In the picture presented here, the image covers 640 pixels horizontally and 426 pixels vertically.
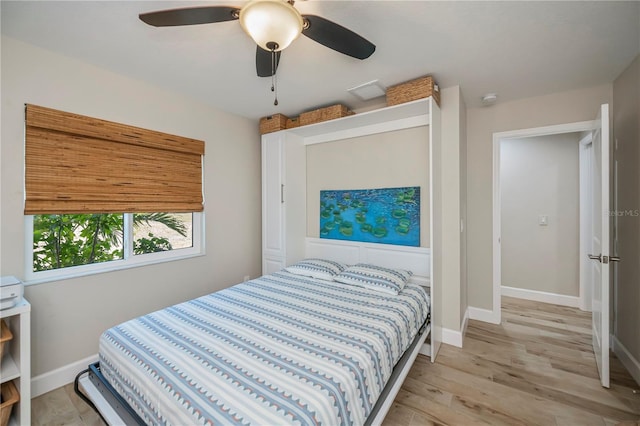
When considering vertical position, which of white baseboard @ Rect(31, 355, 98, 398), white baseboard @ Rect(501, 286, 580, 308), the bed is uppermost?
the bed

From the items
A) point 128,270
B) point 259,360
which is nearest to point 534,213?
point 259,360

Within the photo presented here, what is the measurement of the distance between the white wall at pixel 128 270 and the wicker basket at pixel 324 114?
2.73 ft

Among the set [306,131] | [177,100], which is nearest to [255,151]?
[306,131]

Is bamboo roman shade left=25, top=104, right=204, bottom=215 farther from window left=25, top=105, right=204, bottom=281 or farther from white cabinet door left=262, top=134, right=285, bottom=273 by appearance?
white cabinet door left=262, top=134, right=285, bottom=273

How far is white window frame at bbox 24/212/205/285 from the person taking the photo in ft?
6.56

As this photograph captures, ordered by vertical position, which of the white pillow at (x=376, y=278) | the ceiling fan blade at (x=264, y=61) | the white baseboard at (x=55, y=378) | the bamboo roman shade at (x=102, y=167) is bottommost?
the white baseboard at (x=55, y=378)

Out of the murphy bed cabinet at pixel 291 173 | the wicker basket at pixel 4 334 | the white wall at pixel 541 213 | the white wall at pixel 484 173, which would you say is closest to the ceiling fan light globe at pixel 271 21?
the murphy bed cabinet at pixel 291 173

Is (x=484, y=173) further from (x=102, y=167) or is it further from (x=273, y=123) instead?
(x=102, y=167)

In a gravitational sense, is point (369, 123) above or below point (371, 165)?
above

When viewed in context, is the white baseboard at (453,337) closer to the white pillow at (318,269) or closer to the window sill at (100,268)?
the white pillow at (318,269)

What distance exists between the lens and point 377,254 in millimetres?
3039

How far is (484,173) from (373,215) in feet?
4.44

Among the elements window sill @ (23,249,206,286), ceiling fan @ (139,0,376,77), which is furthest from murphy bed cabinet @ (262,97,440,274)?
ceiling fan @ (139,0,376,77)

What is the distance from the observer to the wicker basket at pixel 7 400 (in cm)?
157
